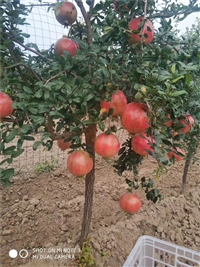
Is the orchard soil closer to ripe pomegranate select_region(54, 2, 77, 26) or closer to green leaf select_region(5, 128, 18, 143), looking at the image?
green leaf select_region(5, 128, 18, 143)

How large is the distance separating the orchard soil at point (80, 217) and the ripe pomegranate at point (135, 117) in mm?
990

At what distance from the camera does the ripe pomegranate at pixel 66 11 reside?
87cm

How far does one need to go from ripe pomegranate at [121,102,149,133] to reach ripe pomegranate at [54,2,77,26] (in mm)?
459

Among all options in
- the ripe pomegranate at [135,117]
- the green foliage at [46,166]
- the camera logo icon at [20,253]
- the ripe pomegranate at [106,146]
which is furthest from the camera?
the green foliage at [46,166]

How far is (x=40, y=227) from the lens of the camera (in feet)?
5.34

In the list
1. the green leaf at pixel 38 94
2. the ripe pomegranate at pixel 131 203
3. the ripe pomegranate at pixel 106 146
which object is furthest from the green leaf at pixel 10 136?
the ripe pomegranate at pixel 131 203

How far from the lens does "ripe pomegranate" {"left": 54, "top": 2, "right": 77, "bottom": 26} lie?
2.87 feet

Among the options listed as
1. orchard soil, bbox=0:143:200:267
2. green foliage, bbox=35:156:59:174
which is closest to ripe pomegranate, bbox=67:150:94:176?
orchard soil, bbox=0:143:200:267

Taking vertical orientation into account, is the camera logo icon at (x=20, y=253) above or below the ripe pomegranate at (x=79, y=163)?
below

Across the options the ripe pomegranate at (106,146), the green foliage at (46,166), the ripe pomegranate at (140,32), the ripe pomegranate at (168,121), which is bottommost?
the green foliage at (46,166)

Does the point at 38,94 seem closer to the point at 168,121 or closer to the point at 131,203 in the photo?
the point at 168,121

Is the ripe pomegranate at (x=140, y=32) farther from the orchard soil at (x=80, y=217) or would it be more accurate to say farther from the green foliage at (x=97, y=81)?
the orchard soil at (x=80, y=217)

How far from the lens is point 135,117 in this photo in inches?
25.9

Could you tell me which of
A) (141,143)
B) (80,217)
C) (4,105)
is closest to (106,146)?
(141,143)
